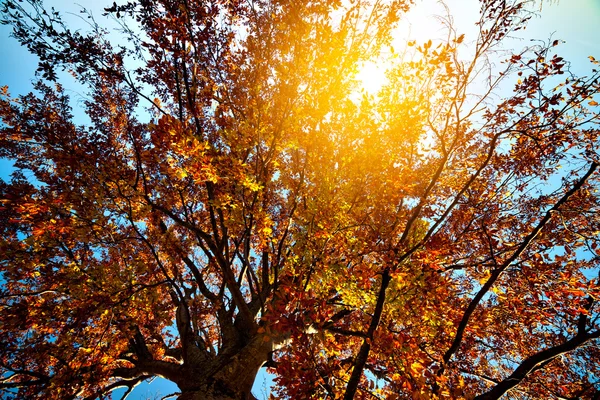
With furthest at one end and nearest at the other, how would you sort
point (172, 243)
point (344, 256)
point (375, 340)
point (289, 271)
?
point (172, 243)
point (344, 256)
point (289, 271)
point (375, 340)

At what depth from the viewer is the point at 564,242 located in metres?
6.02

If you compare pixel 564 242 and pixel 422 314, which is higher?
pixel 564 242

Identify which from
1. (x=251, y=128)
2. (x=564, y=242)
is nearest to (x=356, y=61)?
(x=251, y=128)

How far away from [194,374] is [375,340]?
14.8ft

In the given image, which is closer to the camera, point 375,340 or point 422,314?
point 375,340

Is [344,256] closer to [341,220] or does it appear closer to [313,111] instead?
[341,220]

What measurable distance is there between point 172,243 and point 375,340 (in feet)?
20.4

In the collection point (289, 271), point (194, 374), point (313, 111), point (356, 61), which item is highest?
point (356, 61)

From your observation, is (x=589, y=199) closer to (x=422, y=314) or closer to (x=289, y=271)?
(x=422, y=314)

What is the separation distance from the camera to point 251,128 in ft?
17.9

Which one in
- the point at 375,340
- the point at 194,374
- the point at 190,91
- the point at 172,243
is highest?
the point at 190,91

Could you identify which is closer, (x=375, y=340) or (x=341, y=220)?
(x=375, y=340)

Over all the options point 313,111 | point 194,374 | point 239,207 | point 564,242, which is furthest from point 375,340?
point 564,242

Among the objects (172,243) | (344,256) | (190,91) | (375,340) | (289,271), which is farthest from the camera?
(172,243)
